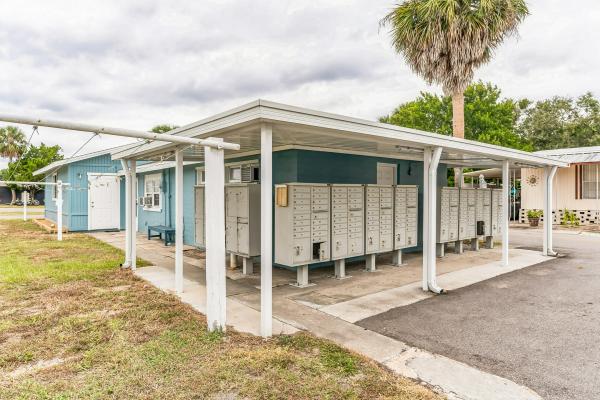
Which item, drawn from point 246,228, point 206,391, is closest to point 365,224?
point 246,228

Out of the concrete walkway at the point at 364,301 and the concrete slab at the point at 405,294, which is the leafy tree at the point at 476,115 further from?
the concrete slab at the point at 405,294

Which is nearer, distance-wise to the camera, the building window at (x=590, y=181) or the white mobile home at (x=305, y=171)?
the white mobile home at (x=305, y=171)

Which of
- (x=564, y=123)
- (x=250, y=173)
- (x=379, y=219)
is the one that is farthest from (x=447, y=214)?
(x=564, y=123)

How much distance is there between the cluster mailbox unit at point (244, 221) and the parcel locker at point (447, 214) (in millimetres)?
4391

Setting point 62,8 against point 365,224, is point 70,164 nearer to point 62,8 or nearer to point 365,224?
point 62,8

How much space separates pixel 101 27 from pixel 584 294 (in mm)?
9656

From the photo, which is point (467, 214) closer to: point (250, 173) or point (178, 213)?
point (250, 173)

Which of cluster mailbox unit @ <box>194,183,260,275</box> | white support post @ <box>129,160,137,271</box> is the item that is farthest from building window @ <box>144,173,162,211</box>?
cluster mailbox unit @ <box>194,183,260,275</box>

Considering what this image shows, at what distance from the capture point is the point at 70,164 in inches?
553

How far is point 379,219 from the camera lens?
7242 millimetres

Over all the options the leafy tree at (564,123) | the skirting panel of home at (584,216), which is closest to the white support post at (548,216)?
the skirting panel of home at (584,216)

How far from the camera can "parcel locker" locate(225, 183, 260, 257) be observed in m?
6.54

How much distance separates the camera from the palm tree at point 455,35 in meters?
10.9

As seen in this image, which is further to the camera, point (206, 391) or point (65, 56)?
point (65, 56)
